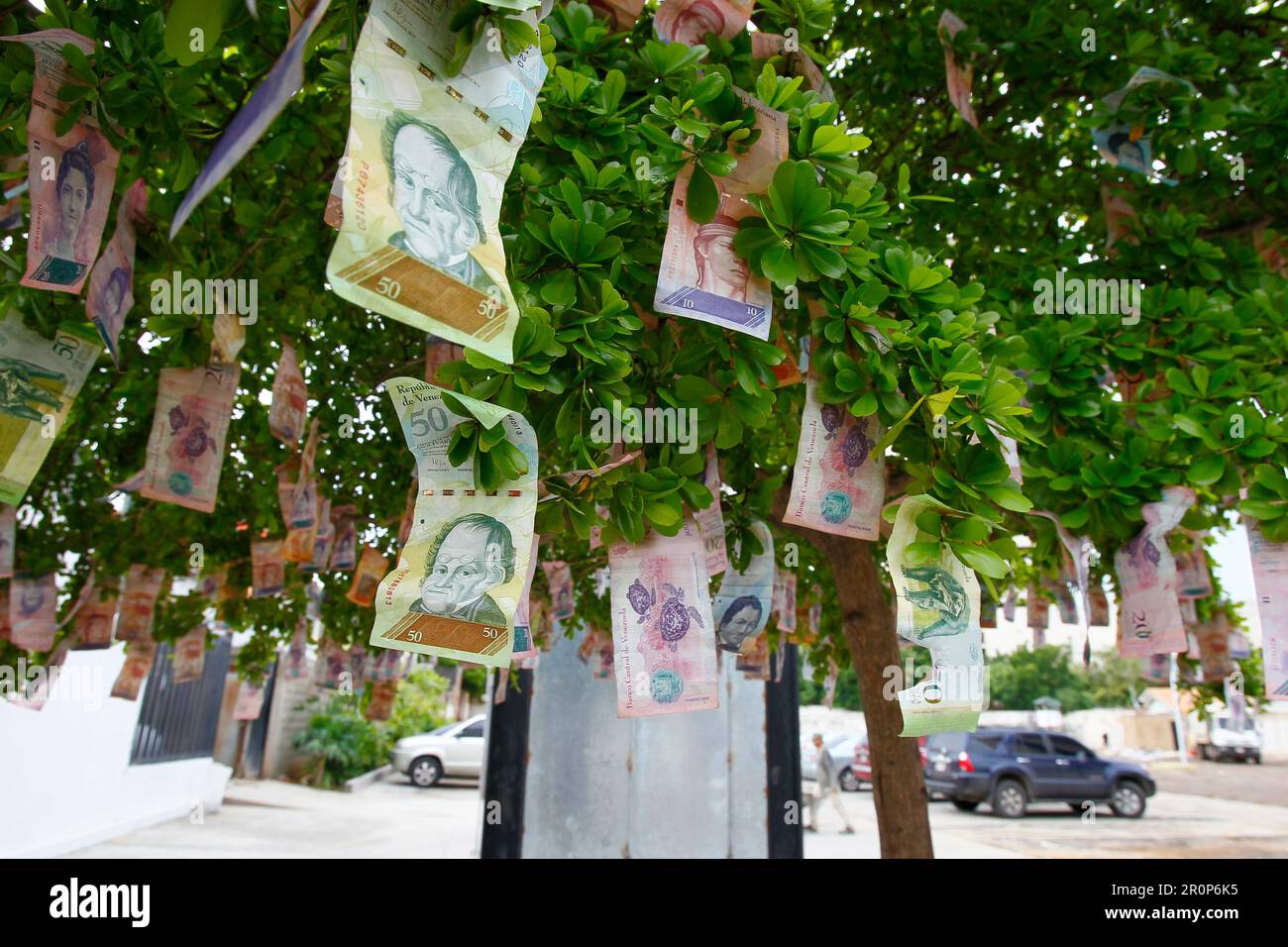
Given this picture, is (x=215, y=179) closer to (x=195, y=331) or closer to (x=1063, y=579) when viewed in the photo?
(x=195, y=331)

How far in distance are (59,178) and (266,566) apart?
277 centimetres

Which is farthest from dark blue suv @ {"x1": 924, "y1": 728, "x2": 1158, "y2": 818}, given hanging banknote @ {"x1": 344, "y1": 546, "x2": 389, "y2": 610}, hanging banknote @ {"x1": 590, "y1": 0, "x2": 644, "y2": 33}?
hanging banknote @ {"x1": 590, "y1": 0, "x2": 644, "y2": 33}

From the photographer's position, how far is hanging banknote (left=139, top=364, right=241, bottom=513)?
9.95 ft

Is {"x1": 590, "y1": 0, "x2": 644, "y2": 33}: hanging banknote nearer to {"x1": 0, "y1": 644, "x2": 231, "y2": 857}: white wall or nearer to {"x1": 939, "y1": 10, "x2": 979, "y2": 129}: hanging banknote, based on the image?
{"x1": 939, "y1": 10, "x2": 979, "y2": 129}: hanging banknote

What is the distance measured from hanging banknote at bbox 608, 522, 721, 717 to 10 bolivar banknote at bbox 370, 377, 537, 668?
0.57 metres

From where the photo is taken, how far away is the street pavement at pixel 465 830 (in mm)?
10234

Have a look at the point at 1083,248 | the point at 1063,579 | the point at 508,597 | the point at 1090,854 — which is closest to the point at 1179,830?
the point at 1090,854

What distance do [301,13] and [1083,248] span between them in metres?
3.56

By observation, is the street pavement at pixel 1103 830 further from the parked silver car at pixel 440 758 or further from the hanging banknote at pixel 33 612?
the hanging banknote at pixel 33 612

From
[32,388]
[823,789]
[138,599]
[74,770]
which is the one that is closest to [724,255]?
[32,388]

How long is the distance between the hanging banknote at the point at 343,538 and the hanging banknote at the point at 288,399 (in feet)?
3.74

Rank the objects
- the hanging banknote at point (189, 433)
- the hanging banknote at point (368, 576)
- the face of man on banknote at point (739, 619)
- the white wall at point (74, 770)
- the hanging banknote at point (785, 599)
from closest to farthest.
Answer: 1. the face of man on banknote at point (739, 619)
2. the hanging banknote at point (189, 433)
3. the hanging banknote at point (785, 599)
4. the hanging banknote at point (368, 576)
5. the white wall at point (74, 770)

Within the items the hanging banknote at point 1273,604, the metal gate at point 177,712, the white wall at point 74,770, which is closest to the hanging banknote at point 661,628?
the hanging banknote at point 1273,604

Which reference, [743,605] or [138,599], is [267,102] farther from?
[138,599]
